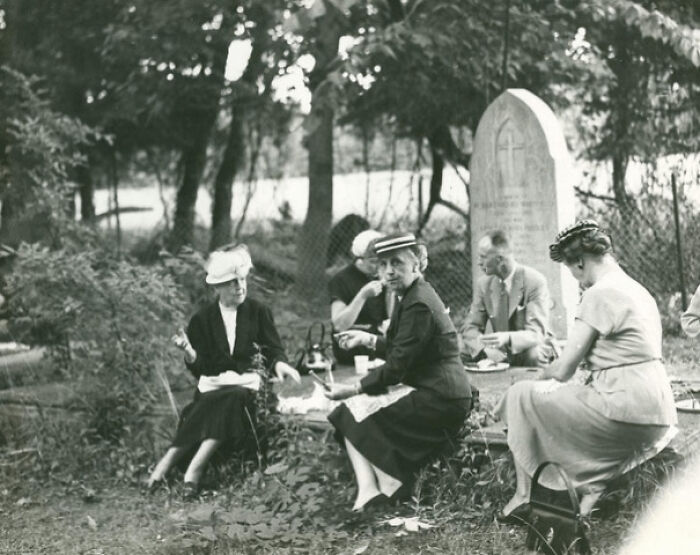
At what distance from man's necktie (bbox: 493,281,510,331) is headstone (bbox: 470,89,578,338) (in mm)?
1695

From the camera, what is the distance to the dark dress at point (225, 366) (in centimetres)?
670

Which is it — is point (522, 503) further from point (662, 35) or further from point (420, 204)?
point (420, 204)

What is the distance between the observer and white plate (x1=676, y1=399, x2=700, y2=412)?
6.20 meters

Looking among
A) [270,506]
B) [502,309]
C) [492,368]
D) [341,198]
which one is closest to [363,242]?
[502,309]

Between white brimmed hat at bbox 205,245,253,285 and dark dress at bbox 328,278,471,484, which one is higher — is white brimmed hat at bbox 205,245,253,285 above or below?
above

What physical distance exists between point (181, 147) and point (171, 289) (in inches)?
365

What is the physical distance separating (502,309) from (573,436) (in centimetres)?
227

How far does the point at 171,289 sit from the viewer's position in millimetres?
8258

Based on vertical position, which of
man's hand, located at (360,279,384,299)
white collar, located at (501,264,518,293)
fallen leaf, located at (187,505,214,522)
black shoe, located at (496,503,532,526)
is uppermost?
white collar, located at (501,264,518,293)

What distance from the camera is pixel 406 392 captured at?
579cm

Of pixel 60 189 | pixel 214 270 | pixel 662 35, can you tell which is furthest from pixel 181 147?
pixel 214 270

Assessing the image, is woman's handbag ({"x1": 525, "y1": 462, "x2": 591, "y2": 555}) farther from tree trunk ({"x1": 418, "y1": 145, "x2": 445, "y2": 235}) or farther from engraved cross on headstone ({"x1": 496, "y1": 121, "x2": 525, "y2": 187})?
tree trunk ({"x1": 418, "y1": 145, "x2": 445, "y2": 235})

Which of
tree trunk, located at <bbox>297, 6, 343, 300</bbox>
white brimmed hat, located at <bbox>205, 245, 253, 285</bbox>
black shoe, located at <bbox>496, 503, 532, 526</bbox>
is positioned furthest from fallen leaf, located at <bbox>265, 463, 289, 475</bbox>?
tree trunk, located at <bbox>297, 6, 343, 300</bbox>

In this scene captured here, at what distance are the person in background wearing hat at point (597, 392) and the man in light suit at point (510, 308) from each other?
5.29ft
